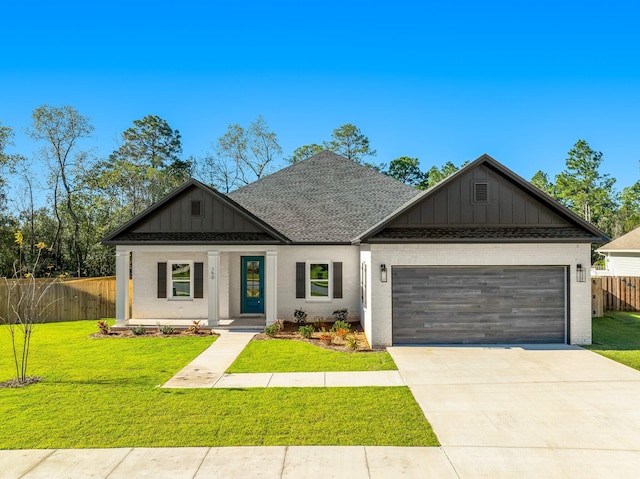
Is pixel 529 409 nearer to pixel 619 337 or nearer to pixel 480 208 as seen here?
pixel 480 208

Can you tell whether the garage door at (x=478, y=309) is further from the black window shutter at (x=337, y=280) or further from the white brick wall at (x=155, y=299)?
the white brick wall at (x=155, y=299)

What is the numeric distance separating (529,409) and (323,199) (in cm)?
1320

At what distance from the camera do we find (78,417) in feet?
21.4

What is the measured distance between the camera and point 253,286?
15977mm

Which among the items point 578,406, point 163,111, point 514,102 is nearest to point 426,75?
point 514,102

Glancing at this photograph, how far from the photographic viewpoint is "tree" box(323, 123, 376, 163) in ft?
139

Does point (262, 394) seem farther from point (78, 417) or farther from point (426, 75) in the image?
point (426, 75)

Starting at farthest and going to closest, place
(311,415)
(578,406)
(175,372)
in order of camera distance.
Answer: (175,372)
(578,406)
(311,415)

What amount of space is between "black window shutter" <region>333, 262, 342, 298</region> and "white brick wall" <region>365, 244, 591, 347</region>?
3.81 meters

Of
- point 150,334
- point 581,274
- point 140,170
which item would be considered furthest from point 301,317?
point 140,170

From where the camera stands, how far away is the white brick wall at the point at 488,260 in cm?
1153

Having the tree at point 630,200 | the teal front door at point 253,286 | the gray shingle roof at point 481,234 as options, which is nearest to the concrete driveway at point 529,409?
the gray shingle roof at point 481,234

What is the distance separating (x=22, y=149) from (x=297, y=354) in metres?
29.3

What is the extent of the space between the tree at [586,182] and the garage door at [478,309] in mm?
49820
